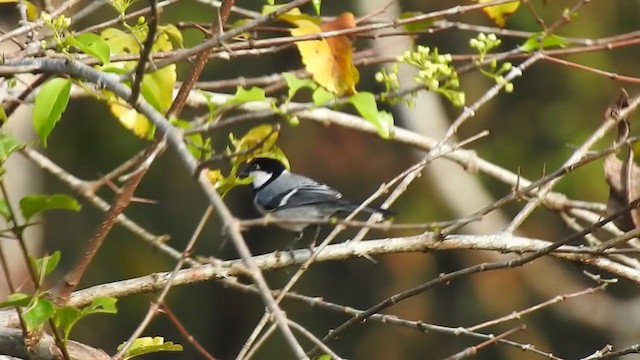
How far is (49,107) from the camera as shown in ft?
4.64

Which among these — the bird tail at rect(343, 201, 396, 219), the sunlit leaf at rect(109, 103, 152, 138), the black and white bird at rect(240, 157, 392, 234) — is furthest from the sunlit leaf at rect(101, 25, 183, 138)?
the black and white bird at rect(240, 157, 392, 234)

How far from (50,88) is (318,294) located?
5.45 meters

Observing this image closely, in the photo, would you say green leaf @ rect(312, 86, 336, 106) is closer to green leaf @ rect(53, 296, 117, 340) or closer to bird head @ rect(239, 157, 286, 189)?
green leaf @ rect(53, 296, 117, 340)

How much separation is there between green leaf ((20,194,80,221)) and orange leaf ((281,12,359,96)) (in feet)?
1.86

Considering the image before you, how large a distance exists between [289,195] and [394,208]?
2.97 m

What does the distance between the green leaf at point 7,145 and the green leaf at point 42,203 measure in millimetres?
95

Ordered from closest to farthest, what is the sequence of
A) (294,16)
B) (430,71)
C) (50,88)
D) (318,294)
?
(50,88) < (430,71) < (294,16) < (318,294)

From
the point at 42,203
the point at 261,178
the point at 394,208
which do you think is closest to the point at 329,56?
the point at 42,203

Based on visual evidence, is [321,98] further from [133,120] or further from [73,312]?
[133,120]

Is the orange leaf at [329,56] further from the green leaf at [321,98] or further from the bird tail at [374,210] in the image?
the bird tail at [374,210]

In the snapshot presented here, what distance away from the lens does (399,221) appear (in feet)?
20.4

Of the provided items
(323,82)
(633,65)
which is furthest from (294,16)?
(633,65)

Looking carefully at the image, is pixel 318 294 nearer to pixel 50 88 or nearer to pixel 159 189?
pixel 159 189

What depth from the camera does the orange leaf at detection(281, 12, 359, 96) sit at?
172 centimetres
